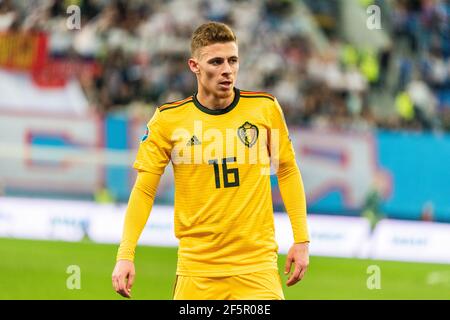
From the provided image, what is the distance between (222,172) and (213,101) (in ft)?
1.38

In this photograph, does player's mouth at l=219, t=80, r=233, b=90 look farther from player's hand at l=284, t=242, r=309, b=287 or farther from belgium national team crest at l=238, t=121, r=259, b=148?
player's hand at l=284, t=242, r=309, b=287

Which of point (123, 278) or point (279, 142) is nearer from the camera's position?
point (123, 278)

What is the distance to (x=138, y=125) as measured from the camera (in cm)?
1395

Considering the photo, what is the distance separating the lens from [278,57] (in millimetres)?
15484

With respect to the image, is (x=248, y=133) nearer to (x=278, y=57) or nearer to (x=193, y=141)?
(x=193, y=141)

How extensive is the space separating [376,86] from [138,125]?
12.6 ft

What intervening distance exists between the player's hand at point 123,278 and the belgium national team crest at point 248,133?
947 mm

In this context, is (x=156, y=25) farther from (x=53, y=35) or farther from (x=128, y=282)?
(x=128, y=282)

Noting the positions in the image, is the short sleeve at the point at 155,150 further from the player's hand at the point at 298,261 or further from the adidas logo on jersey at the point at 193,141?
the player's hand at the point at 298,261

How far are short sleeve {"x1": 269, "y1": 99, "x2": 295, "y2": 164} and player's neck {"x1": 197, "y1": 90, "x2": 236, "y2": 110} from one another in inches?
10.4

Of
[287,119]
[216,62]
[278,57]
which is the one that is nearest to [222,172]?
[216,62]

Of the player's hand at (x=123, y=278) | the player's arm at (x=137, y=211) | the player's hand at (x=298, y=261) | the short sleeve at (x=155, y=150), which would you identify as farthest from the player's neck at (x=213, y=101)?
the player's hand at (x=123, y=278)

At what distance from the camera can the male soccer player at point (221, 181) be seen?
579 cm
